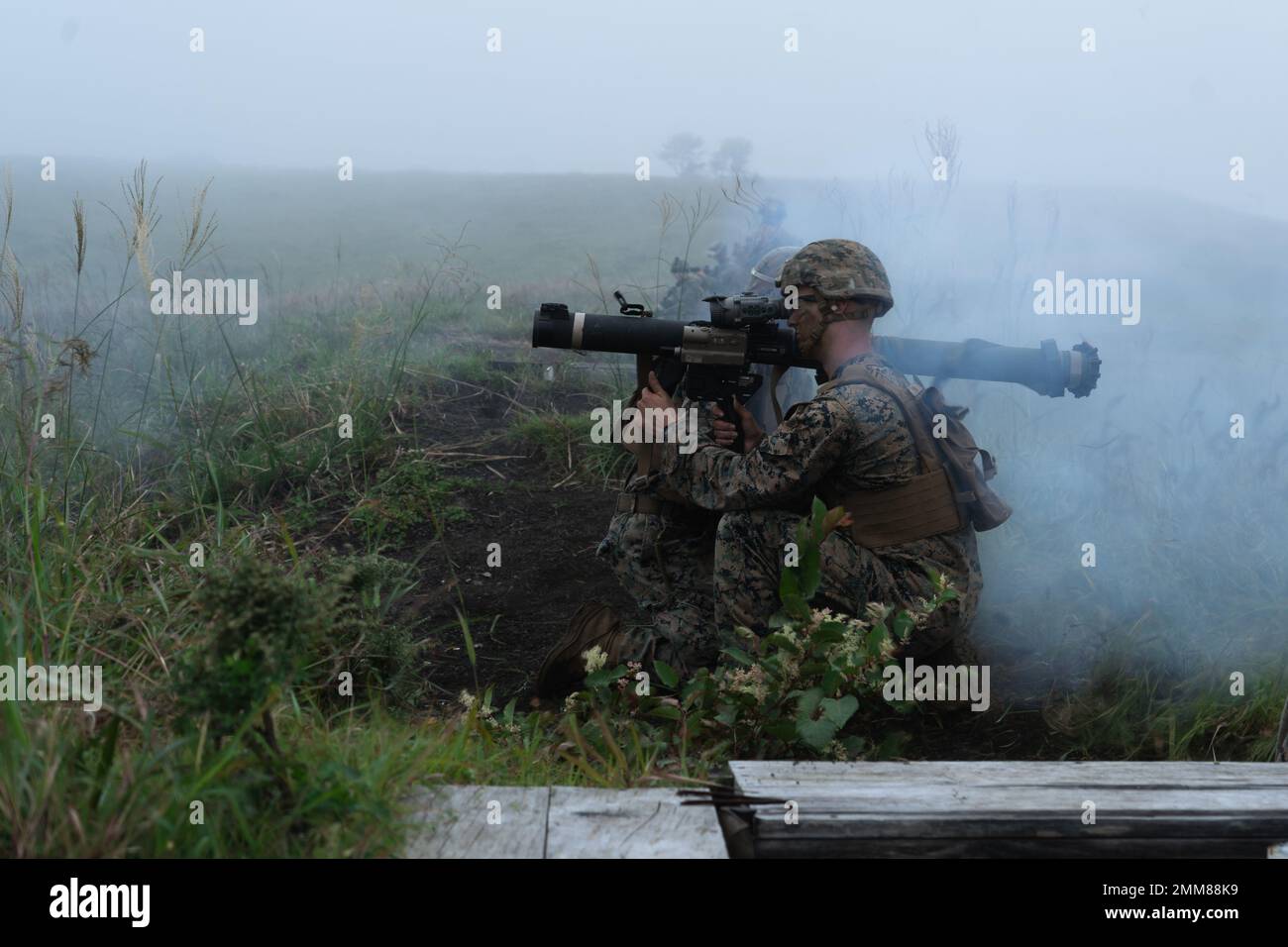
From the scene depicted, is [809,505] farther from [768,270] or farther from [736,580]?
[768,270]

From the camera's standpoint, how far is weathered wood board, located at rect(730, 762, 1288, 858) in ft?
7.65

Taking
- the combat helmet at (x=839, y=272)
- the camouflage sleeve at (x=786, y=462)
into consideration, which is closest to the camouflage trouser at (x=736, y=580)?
the camouflage sleeve at (x=786, y=462)

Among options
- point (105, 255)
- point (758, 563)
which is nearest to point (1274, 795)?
point (758, 563)

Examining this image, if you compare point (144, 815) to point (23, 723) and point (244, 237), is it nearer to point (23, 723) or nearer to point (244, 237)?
point (23, 723)

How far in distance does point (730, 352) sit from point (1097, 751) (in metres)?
1.61

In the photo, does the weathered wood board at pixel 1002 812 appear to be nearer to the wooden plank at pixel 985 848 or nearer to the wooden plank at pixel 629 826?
the wooden plank at pixel 985 848

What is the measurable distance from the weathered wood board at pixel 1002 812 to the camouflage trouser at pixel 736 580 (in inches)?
40.5

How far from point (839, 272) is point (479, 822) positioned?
6.85 feet

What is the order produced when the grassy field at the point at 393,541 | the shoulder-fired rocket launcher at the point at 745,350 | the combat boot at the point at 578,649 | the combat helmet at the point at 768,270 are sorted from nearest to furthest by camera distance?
the grassy field at the point at 393,541 → the shoulder-fired rocket launcher at the point at 745,350 → the combat boot at the point at 578,649 → the combat helmet at the point at 768,270

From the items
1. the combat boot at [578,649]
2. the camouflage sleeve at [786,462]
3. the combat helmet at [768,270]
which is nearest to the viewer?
the camouflage sleeve at [786,462]

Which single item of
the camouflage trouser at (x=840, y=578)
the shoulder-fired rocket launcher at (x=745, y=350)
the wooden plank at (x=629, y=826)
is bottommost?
the wooden plank at (x=629, y=826)

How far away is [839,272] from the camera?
3.70 metres

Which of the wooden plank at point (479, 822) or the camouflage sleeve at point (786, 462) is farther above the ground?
the camouflage sleeve at point (786, 462)

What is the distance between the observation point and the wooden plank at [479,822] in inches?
85.5
